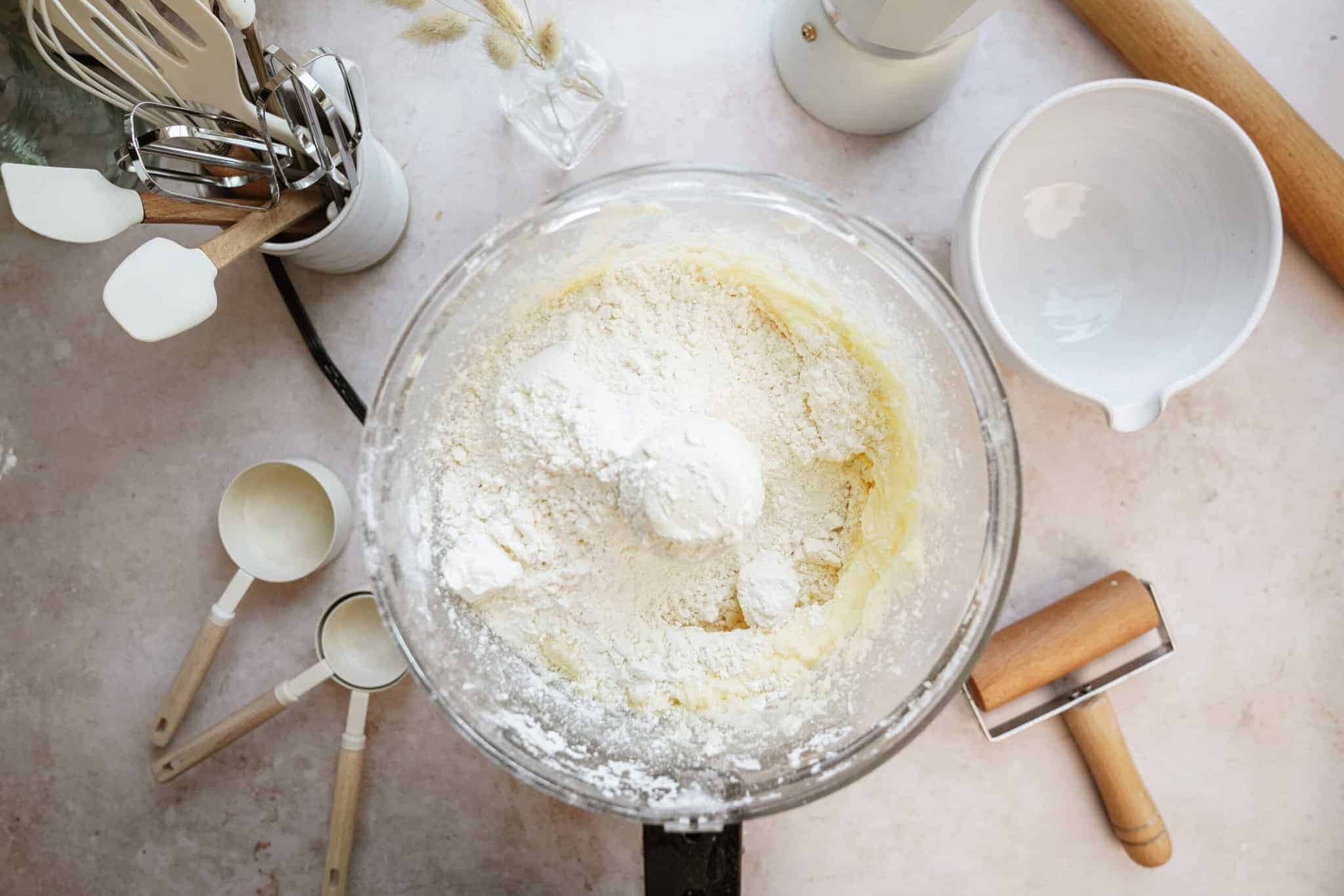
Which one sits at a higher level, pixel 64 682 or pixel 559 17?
pixel 559 17

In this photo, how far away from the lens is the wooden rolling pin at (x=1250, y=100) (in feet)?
2.82

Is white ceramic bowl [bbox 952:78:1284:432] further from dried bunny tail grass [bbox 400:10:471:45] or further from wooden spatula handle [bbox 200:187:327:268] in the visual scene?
wooden spatula handle [bbox 200:187:327:268]

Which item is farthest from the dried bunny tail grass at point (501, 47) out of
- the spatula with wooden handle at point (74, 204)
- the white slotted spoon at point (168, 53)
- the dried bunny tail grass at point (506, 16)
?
the spatula with wooden handle at point (74, 204)

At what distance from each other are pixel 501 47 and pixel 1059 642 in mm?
831

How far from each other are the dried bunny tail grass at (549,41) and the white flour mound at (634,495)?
22 centimetres

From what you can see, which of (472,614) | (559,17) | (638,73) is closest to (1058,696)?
(472,614)

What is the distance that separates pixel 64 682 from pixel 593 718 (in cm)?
66

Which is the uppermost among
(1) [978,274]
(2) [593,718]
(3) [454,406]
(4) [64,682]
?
(1) [978,274]

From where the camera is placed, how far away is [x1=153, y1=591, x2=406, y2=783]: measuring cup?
0.87 m

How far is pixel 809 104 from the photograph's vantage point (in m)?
0.91

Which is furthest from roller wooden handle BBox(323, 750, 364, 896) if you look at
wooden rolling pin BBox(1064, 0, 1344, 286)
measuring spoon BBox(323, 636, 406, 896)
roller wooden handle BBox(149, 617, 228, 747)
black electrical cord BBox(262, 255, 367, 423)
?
wooden rolling pin BBox(1064, 0, 1344, 286)

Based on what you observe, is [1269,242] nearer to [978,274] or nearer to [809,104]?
[978,274]

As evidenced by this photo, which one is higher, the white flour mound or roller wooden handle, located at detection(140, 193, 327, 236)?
roller wooden handle, located at detection(140, 193, 327, 236)

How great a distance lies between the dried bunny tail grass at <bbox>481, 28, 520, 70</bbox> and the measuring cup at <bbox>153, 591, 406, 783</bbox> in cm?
57
